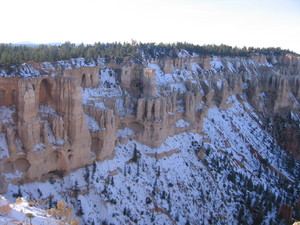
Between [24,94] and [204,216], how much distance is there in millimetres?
24880

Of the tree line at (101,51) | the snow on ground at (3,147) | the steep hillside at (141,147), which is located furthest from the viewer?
the tree line at (101,51)

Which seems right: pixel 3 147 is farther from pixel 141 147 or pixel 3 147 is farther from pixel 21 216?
pixel 141 147

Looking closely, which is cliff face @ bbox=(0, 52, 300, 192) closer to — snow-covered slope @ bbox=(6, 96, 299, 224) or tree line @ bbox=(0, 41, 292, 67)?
snow-covered slope @ bbox=(6, 96, 299, 224)

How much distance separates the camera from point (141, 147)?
151 feet

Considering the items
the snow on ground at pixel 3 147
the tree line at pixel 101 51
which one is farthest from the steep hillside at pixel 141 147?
the tree line at pixel 101 51

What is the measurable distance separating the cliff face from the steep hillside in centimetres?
13

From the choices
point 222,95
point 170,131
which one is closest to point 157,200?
point 170,131

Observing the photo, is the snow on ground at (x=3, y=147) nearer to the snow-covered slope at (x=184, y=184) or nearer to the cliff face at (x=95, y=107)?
the cliff face at (x=95, y=107)

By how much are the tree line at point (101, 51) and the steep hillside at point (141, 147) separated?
3.27 m

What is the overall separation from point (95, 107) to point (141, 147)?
29.7 ft

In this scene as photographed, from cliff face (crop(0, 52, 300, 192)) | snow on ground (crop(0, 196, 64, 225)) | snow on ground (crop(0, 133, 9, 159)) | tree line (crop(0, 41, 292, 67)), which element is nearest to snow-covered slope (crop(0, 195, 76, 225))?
snow on ground (crop(0, 196, 64, 225))

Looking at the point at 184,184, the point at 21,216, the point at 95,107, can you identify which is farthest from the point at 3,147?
the point at 184,184

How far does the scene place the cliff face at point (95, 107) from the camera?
1308 inches

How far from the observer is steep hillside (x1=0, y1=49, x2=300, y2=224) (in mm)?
33875
